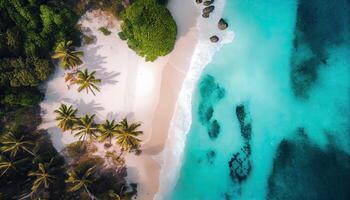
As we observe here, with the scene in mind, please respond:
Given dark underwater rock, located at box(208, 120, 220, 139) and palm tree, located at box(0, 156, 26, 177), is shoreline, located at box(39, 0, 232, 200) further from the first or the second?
palm tree, located at box(0, 156, 26, 177)

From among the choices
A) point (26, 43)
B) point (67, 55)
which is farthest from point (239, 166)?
point (26, 43)

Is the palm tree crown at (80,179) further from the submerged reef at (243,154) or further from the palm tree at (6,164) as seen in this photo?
the submerged reef at (243,154)

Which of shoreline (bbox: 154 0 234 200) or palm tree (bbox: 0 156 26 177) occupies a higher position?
shoreline (bbox: 154 0 234 200)

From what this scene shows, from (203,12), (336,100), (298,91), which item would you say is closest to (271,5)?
(203,12)

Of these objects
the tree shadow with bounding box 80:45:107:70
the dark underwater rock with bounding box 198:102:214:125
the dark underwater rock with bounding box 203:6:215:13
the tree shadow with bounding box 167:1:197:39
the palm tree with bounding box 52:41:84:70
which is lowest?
the dark underwater rock with bounding box 198:102:214:125

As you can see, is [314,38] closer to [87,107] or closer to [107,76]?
[107,76]

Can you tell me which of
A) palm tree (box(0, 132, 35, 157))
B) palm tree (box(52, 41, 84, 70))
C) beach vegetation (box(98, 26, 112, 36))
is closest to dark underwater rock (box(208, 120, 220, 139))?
beach vegetation (box(98, 26, 112, 36))

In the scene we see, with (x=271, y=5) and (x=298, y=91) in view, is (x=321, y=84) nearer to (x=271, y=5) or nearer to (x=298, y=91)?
(x=298, y=91)
